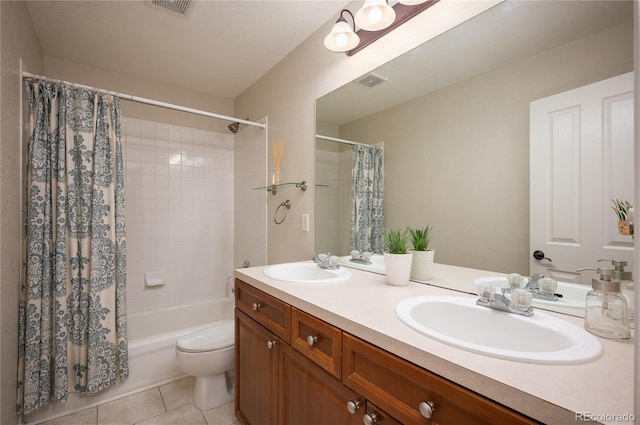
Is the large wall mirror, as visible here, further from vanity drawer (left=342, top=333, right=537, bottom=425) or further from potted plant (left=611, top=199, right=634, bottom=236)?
vanity drawer (left=342, top=333, right=537, bottom=425)

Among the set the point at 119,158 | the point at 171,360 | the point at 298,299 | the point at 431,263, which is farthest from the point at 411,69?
the point at 171,360

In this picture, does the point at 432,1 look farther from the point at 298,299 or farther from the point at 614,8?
the point at 298,299

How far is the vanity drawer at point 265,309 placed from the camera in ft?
3.70

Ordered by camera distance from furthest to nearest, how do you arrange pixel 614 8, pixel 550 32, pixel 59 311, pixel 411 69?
pixel 59 311
pixel 411 69
pixel 550 32
pixel 614 8

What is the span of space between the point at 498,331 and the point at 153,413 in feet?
6.63

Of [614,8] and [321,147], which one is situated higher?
[614,8]

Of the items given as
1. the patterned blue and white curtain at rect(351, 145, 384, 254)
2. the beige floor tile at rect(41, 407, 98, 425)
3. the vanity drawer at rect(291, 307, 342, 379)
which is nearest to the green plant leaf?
the patterned blue and white curtain at rect(351, 145, 384, 254)

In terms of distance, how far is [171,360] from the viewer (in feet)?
6.89

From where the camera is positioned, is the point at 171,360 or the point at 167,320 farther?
the point at 167,320

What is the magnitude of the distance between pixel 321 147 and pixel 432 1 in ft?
3.01

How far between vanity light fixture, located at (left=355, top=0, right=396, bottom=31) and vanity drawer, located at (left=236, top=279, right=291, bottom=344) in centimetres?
132

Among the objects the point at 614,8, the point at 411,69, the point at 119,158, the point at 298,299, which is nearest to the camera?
the point at 614,8

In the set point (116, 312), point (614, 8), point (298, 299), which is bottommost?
point (116, 312)

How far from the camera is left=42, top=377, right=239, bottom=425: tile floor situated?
1682mm
